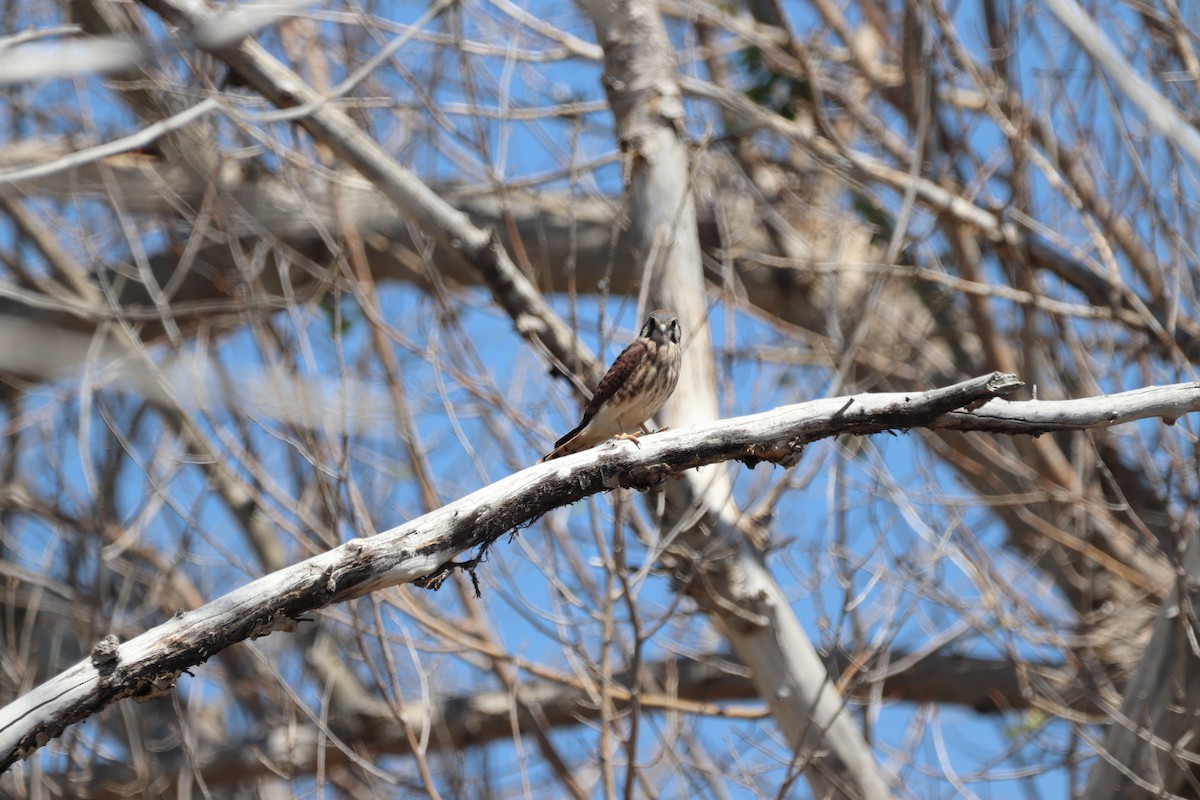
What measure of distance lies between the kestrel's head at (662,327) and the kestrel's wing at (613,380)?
14cm

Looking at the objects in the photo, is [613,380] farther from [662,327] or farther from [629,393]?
[662,327]

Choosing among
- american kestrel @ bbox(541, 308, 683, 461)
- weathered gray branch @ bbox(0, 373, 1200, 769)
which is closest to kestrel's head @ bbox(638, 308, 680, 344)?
american kestrel @ bbox(541, 308, 683, 461)

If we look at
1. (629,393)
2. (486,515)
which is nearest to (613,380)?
(629,393)

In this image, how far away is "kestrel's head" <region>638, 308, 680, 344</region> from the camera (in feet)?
15.0

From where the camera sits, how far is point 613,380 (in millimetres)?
4324

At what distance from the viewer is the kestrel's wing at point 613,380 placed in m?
4.30

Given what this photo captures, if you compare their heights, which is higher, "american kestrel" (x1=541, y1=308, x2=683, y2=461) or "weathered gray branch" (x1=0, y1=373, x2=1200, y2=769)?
"american kestrel" (x1=541, y1=308, x2=683, y2=461)

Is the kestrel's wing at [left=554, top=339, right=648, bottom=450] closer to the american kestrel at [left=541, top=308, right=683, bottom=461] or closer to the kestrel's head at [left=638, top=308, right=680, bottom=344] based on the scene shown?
the american kestrel at [left=541, top=308, right=683, bottom=461]

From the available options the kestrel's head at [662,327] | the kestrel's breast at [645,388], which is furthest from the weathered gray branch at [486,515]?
the kestrel's head at [662,327]

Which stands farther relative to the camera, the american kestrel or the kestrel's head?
the kestrel's head

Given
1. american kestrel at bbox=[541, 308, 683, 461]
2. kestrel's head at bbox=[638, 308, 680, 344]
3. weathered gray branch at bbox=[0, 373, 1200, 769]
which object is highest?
kestrel's head at bbox=[638, 308, 680, 344]

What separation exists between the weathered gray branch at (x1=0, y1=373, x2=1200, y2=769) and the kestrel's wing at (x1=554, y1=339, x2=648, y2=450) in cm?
A: 112

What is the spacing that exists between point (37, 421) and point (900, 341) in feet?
17.4

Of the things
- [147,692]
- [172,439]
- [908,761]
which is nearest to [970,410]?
[147,692]
